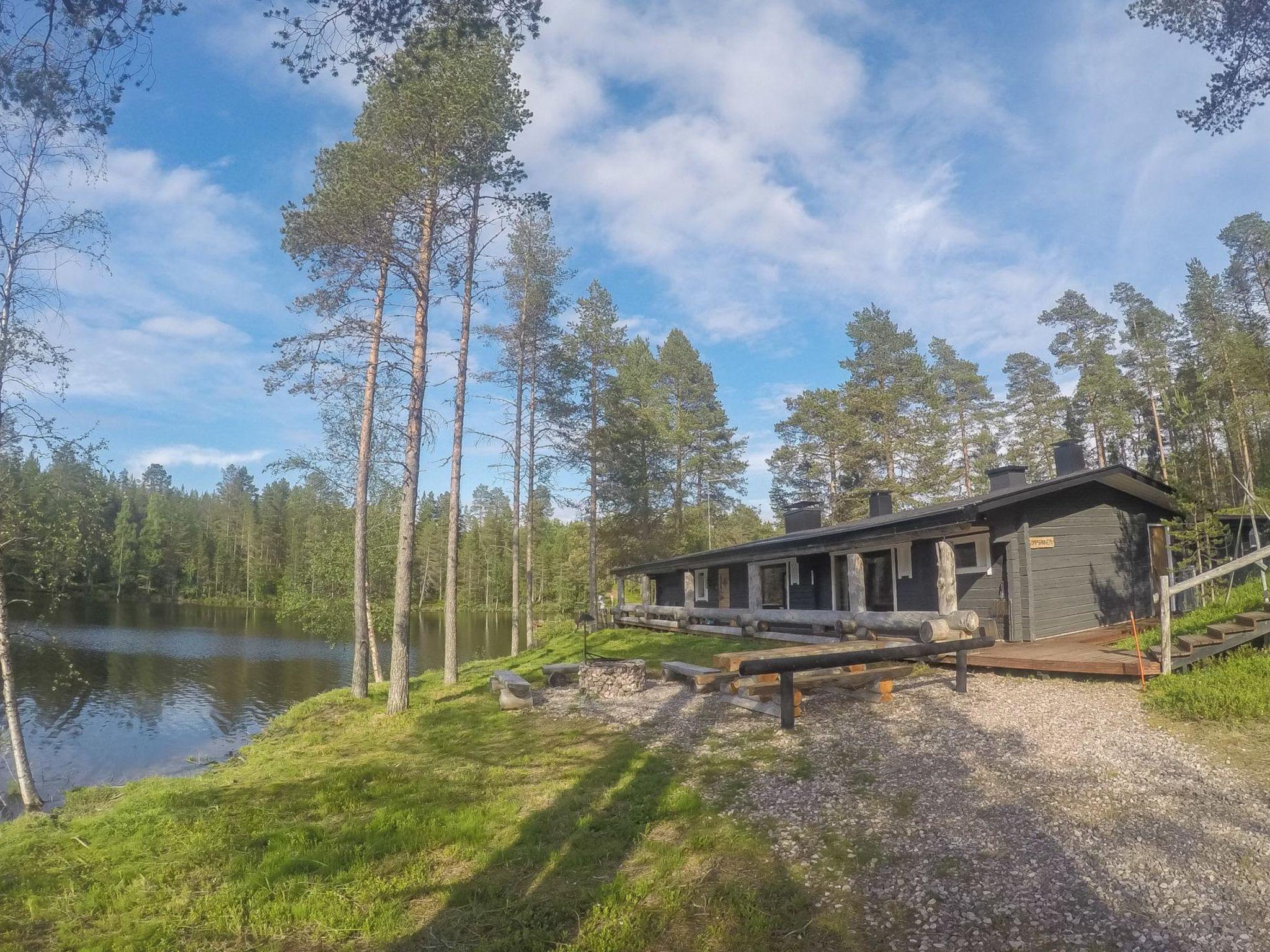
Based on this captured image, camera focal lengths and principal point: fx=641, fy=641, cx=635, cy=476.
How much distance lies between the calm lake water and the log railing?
11.7m

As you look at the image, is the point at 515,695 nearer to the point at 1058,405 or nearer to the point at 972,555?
the point at 972,555

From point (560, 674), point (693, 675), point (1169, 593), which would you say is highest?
point (1169, 593)

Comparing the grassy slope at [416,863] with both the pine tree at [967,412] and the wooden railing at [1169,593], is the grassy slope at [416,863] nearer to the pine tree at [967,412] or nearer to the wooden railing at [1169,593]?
the wooden railing at [1169,593]

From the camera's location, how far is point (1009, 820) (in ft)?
16.3

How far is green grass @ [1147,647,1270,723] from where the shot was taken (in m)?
7.16

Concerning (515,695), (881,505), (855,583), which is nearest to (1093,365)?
(881,505)

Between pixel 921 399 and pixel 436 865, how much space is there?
33194 mm

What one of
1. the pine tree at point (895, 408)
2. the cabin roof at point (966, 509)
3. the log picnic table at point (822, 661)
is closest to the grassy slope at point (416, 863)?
the log picnic table at point (822, 661)

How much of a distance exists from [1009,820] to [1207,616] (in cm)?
1039

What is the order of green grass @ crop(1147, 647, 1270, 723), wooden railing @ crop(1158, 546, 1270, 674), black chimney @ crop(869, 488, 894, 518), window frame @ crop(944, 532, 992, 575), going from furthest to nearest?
black chimney @ crop(869, 488, 894, 518) → window frame @ crop(944, 532, 992, 575) → wooden railing @ crop(1158, 546, 1270, 674) → green grass @ crop(1147, 647, 1270, 723)

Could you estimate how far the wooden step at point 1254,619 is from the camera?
9094 mm

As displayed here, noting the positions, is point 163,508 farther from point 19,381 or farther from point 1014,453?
point 1014,453

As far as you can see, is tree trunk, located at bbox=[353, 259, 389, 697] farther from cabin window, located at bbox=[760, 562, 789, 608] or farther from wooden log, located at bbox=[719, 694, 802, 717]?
cabin window, located at bbox=[760, 562, 789, 608]

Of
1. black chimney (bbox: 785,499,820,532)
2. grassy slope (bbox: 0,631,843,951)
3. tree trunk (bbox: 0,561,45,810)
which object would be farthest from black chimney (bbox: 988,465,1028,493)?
tree trunk (bbox: 0,561,45,810)
